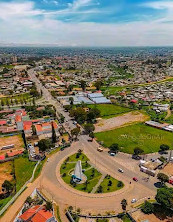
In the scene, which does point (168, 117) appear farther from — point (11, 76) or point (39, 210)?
point (11, 76)

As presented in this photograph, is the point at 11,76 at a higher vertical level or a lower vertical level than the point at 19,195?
higher

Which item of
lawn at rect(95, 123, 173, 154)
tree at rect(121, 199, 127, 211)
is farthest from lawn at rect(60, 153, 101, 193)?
lawn at rect(95, 123, 173, 154)

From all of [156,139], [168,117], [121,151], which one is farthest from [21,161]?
[168,117]

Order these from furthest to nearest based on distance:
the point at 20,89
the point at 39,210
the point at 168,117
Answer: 1. the point at 20,89
2. the point at 168,117
3. the point at 39,210

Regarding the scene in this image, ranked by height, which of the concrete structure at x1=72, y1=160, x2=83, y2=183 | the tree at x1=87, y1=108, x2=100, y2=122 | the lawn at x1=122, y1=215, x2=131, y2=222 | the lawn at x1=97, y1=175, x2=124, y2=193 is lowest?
the lawn at x1=122, y1=215, x2=131, y2=222

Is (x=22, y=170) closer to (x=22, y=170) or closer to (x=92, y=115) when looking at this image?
(x=22, y=170)

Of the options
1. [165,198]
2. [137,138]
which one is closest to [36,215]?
[165,198]

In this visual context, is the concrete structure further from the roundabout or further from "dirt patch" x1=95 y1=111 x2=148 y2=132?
"dirt patch" x1=95 y1=111 x2=148 y2=132

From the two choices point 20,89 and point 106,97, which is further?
point 20,89
